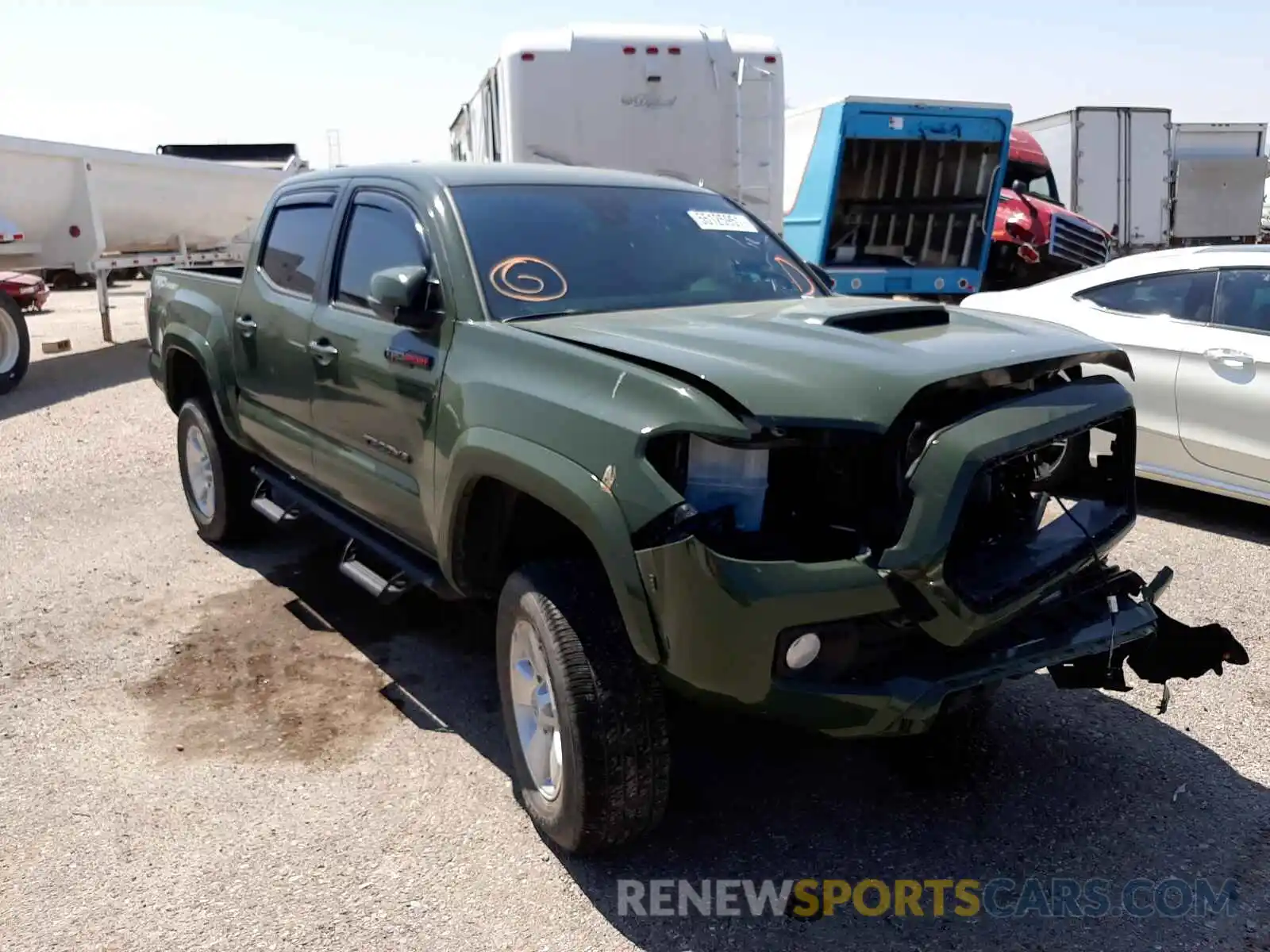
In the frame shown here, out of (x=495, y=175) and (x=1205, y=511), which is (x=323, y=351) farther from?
(x=1205, y=511)

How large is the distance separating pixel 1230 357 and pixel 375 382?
14.8 ft

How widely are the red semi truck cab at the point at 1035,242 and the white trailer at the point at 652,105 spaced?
4.80 m

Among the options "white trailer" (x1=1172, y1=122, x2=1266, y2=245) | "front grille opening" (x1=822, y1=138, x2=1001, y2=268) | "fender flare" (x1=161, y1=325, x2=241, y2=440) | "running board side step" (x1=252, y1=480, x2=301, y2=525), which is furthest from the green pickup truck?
"white trailer" (x1=1172, y1=122, x2=1266, y2=245)

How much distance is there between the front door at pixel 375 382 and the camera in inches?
141

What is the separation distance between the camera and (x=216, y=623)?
500 centimetres

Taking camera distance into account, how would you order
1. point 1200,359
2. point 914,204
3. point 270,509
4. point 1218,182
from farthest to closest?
point 1218,182 → point 914,204 → point 1200,359 → point 270,509

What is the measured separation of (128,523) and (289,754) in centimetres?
344

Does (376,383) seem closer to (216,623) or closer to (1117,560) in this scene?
(216,623)

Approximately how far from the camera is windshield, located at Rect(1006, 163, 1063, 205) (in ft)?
51.0

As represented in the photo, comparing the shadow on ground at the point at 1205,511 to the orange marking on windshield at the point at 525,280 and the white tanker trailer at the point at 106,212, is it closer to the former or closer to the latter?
the orange marking on windshield at the point at 525,280

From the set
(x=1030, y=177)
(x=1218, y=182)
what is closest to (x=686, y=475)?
(x=1030, y=177)

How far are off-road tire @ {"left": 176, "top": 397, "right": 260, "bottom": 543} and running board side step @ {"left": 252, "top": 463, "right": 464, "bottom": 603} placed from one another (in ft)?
0.98

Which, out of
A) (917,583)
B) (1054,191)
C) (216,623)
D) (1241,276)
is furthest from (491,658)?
(1054,191)

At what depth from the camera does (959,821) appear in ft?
10.9
